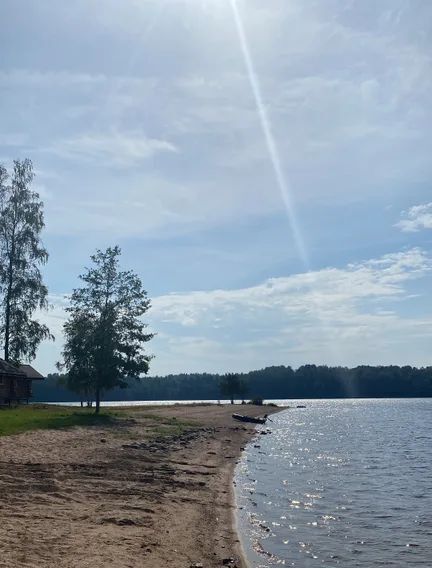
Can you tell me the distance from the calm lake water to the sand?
3.22 ft

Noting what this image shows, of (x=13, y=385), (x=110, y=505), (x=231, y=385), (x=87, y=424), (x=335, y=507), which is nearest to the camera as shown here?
(x=110, y=505)

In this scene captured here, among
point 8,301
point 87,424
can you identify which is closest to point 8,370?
point 8,301

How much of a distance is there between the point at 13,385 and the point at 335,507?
40.7 meters

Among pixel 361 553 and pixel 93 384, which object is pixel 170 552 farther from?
pixel 93 384

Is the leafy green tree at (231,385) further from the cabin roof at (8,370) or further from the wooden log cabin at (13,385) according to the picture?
the cabin roof at (8,370)

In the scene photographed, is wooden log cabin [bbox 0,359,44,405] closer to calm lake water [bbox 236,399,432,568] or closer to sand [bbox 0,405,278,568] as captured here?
calm lake water [bbox 236,399,432,568]

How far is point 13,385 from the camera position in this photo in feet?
175

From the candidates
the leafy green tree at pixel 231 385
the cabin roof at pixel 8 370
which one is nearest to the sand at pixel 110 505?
the cabin roof at pixel 8 370

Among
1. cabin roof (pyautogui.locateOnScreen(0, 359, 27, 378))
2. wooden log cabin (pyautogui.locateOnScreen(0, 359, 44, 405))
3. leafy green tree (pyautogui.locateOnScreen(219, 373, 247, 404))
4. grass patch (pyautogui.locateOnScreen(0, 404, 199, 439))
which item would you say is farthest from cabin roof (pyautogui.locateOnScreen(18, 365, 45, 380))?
leafy green tree (pyautogui.locateOnScreen(219, 373, 247, 404))

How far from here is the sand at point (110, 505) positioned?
35.4 ft

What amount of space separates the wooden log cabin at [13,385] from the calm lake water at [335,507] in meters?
23.7

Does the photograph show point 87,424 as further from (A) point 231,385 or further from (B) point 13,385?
(A) point 231,385

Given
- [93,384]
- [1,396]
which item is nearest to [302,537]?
[93,384]

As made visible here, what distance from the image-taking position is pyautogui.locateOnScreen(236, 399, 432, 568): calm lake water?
1375 centimetres
